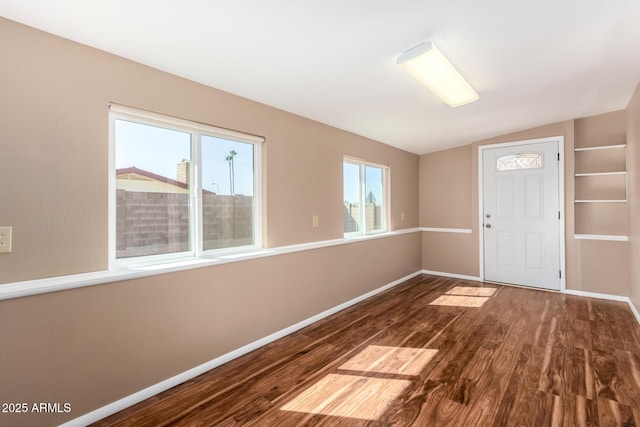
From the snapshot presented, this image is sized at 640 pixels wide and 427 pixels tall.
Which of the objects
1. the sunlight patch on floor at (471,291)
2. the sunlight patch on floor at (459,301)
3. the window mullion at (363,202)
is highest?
the window mullion at (363,202)

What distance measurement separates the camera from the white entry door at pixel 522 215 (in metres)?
4.41

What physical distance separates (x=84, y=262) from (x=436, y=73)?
109 inches

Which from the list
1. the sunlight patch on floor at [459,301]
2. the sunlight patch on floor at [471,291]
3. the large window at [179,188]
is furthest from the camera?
the sunlight patch on floor at [471,291]

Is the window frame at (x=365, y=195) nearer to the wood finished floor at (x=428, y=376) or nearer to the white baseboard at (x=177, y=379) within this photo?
the wood finished floor at (x=428, y=376)

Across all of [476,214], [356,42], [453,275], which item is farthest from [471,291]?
[356,42]

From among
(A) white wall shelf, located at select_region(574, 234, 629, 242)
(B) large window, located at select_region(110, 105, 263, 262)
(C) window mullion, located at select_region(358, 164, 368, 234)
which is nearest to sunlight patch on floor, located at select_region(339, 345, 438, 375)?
(B) large window, located at select_region(110, 105, 263, 262)

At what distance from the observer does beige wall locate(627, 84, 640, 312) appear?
3215 mm

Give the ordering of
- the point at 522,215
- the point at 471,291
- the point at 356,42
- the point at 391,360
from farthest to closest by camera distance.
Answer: the point at 522,215 → the point at 471,291 → the point at 391,360 → the point at 356,42

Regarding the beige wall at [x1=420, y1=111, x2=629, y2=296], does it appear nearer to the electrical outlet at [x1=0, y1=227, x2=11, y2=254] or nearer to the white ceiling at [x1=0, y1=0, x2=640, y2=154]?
the white ceiling at [x1=0, y1=0, x2=640, y2=154]

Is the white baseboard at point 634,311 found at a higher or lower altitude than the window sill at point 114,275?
lower

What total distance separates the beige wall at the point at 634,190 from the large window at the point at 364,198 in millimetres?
2822

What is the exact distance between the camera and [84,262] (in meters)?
1.85

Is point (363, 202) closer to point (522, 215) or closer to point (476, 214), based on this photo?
point (476, 214)

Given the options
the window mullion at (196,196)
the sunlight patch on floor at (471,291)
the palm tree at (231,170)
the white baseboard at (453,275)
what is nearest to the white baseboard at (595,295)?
the sunlight patch on floor at (471,291)
